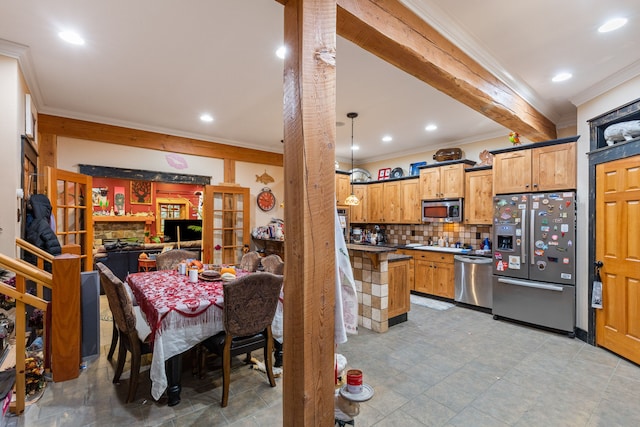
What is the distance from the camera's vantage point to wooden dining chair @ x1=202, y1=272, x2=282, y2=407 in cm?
209

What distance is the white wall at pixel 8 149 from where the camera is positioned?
2.65 m

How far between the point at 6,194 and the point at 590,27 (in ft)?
16.7

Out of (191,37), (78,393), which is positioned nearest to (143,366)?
(78,393)

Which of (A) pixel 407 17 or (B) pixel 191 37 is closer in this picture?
(A) pixel 407 17

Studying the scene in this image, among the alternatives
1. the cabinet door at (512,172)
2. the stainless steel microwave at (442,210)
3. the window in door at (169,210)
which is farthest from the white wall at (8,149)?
the stainless steel microwave at (442,210)

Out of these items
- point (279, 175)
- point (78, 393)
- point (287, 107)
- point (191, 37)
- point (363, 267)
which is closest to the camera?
point (287, 107)

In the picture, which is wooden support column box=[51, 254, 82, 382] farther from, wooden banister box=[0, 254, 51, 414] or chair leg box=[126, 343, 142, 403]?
chair leg box=[126, 343, 142, 403]

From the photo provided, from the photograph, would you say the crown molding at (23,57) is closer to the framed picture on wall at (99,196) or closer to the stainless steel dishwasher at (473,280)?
the framed picture on wall at (99,196)

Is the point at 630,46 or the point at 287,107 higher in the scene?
the point at 630,46

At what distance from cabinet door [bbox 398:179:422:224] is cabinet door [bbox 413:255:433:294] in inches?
35.4

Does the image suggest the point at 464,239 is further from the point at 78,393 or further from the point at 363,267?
the point at 78,393

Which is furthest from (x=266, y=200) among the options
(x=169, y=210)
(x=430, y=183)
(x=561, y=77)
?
(x=561, y=77)

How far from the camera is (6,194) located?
8.79ft

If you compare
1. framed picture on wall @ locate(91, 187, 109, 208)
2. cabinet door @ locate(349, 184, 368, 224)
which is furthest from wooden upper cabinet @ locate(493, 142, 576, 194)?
framed picture on wall @ locate(91, 187, 109, 208)
